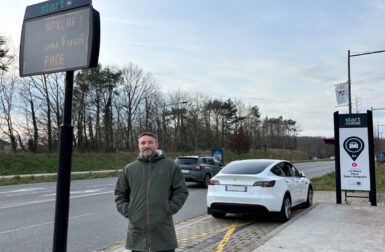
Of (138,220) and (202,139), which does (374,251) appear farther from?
(202,139)

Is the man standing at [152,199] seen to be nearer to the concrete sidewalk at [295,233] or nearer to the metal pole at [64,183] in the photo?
the metal pole at [64,183]

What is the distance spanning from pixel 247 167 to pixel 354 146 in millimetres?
4257

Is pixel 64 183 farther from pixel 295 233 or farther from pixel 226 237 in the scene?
pixel 295 233

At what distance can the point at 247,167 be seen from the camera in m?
9.09

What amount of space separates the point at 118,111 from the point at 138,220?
50793mm

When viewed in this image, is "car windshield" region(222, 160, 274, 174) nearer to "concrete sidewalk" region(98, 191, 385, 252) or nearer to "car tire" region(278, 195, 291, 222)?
"car tire" region(278, 195, 291, 222)

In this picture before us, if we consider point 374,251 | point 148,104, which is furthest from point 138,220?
point 148,104

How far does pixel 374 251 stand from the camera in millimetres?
5633

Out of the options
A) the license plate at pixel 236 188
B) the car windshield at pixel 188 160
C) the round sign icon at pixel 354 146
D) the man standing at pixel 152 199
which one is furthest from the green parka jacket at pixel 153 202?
the car windshield at pixel 188 160

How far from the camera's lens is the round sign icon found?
11.2 m

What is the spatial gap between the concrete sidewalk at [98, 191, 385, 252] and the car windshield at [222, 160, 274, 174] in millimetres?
1200

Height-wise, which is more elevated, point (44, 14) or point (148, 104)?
point (148, 104)

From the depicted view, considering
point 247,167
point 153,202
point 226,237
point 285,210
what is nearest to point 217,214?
point 247,167

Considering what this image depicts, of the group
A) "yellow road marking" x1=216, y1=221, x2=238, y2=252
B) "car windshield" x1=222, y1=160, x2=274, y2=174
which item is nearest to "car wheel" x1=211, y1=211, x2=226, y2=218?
"yellow road marking" x1=216, y1=221, x2=238, y2=252
